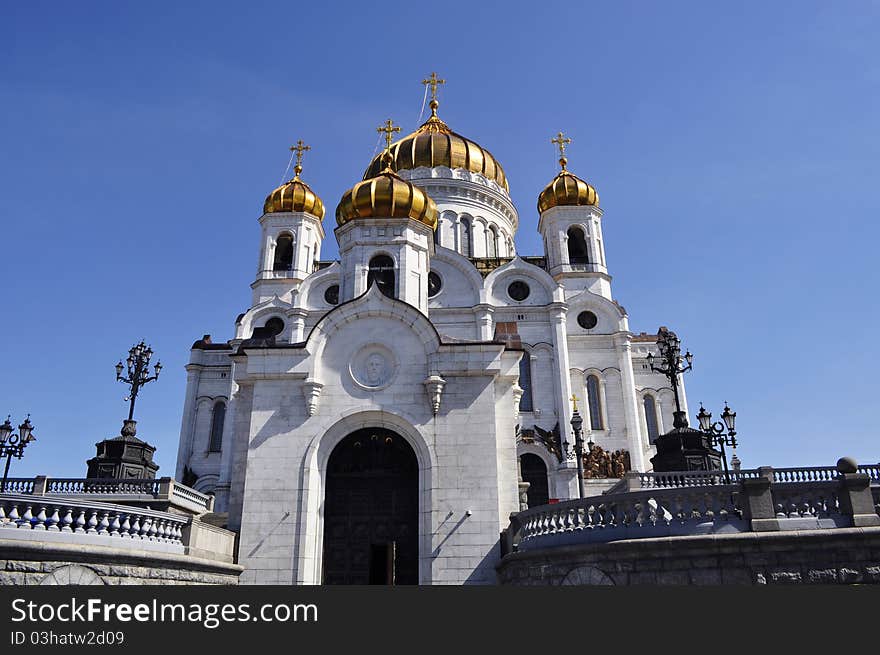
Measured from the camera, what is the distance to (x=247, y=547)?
1462 centimetres

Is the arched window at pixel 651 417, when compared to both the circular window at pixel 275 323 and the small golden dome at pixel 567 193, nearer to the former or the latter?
the small golden dome at pixel 567 193

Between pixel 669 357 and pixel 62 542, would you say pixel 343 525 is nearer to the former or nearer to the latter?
pixel 62 542

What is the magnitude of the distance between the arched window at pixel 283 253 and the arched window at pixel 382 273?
2269cm

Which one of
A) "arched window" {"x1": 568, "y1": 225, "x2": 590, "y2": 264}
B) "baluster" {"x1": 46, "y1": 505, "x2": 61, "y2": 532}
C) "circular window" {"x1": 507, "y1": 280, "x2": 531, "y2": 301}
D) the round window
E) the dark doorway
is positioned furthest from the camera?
"arched window" {"x1": 568, "y1": 225, "x2": 590, "y2": 264}

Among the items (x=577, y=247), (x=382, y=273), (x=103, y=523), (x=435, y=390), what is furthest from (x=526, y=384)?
Answer: (x=103, y=523)

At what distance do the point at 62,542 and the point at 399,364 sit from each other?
321 inches

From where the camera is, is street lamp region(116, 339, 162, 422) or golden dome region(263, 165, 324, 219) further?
golden dome region(263, 165, 324, 219)

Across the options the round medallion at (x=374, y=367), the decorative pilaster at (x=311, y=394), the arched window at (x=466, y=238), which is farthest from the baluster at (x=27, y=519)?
the arched window at (x=466, y=238)

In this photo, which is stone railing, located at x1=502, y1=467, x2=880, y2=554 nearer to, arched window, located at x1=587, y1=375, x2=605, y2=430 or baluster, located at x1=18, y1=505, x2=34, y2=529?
baluster, located at x1=18, y1=505, x2=34, y2=529

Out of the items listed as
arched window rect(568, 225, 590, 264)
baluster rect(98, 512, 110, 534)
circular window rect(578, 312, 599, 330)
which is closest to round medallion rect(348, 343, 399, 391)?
baluster rect(98, 512, 110, 534)

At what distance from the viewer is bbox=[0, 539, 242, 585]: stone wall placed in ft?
33.7

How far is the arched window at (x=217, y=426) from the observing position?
36844 millimetres

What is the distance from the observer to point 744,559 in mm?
9711

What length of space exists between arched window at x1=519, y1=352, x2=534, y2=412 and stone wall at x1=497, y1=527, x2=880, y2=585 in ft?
72.3
